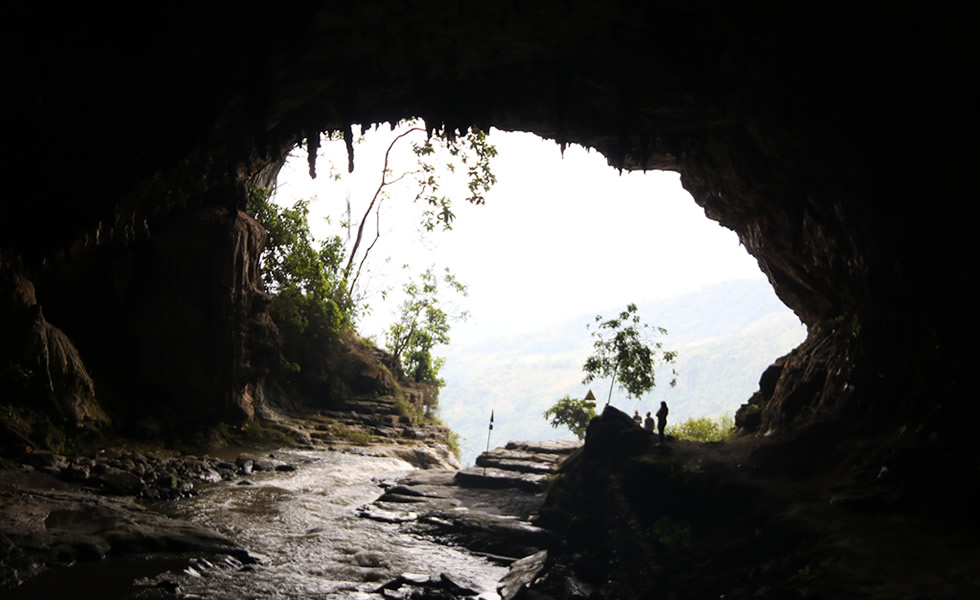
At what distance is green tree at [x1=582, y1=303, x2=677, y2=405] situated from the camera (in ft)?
84.0

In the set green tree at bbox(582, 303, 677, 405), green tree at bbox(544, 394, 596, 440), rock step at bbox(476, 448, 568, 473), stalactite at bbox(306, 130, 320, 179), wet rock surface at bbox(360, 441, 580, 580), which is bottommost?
wet rock surface at bbox(360, 441, 580, 580)

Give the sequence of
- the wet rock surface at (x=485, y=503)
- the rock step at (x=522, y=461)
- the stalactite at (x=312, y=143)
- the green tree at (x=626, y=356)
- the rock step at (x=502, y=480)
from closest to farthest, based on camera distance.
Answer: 1. the wet rock surface at (x=485, y=503)
2. the stalactite at (x=312, y=143)
3. the rock step at (x=502, y=480)
4. the rock step at (x=522, y=461)
5. the green tree at (x=626, y=356)

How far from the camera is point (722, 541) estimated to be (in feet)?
34.5

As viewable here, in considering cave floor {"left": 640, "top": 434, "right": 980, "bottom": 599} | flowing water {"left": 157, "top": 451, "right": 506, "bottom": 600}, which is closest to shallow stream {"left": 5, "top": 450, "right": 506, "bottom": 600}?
flowing water {"left": 157, "top": 451, "right": 506, "bottom": 600}

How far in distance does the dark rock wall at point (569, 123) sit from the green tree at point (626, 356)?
6783 mm

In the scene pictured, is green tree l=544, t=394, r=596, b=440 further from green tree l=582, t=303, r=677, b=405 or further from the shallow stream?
the shallow stream

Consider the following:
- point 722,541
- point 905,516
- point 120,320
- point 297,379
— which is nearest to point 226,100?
point 120,320

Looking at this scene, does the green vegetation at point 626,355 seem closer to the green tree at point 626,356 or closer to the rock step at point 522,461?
the green tree at point 626,356

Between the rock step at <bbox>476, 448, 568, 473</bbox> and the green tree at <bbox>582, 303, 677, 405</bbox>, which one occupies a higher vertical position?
the green tree at <bbox>582, 303, 677, 405</bbox>

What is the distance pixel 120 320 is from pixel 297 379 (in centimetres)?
1087

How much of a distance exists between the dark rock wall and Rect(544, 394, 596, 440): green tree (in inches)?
419

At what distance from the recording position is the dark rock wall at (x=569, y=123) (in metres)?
11.1

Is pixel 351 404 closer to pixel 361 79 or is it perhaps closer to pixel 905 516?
pixel 361 79

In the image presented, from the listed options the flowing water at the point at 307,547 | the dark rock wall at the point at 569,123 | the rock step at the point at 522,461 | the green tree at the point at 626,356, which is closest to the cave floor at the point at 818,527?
the dark rock wall at the point at 569,123
